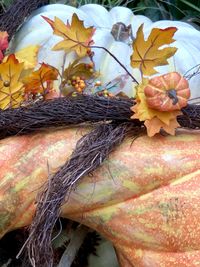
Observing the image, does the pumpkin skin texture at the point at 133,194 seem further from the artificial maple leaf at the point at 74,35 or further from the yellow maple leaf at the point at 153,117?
the artificial maple leaf at the point at 74,35

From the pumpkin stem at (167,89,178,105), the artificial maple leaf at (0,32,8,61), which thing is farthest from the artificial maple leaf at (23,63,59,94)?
the pumpkin stem at (167,89,178,105)

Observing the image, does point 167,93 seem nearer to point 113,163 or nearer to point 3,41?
point 113,163

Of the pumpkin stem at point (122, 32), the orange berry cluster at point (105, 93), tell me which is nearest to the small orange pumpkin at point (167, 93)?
the orange berry cluster at point (105, 93)

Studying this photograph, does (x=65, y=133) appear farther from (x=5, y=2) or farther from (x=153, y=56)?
(x=5, y=2)

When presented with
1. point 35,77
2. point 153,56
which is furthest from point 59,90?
point 153,56

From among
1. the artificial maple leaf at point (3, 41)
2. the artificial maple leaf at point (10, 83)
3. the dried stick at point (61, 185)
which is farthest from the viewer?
the artificial maple leaf at point (3, 41)

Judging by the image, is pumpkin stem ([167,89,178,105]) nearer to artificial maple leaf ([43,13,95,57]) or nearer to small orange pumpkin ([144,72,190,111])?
small orange pumpkin ([144,72,190,111])
